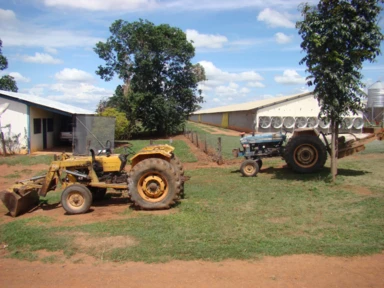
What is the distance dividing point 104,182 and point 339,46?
739 centimetres

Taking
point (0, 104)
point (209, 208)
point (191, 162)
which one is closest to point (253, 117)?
point (191, 162)

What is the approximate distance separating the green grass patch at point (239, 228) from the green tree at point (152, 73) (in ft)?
58.8

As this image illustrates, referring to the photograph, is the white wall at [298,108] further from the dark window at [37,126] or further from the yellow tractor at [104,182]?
the yellow tractor at [104,182]

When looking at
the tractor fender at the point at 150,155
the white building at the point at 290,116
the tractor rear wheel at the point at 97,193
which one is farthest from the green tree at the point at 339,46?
the white building at the point at 290,116

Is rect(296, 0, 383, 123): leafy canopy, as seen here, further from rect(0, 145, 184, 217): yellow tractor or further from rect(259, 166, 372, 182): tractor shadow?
rect(0, 145, 184, 217): yellow tractor

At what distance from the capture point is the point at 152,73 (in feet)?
89.9

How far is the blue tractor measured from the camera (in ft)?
39.8

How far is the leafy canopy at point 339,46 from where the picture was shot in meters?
9.80

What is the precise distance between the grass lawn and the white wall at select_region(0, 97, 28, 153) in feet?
42.3

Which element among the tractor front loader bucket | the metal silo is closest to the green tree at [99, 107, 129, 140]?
the tractor front loader bucket

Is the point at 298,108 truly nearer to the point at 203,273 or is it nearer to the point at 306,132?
the point at 306,132

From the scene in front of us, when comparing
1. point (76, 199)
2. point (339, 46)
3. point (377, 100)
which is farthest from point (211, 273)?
point (377, 100)

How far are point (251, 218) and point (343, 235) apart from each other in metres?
1.79

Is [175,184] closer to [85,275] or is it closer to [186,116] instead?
[85,275]
